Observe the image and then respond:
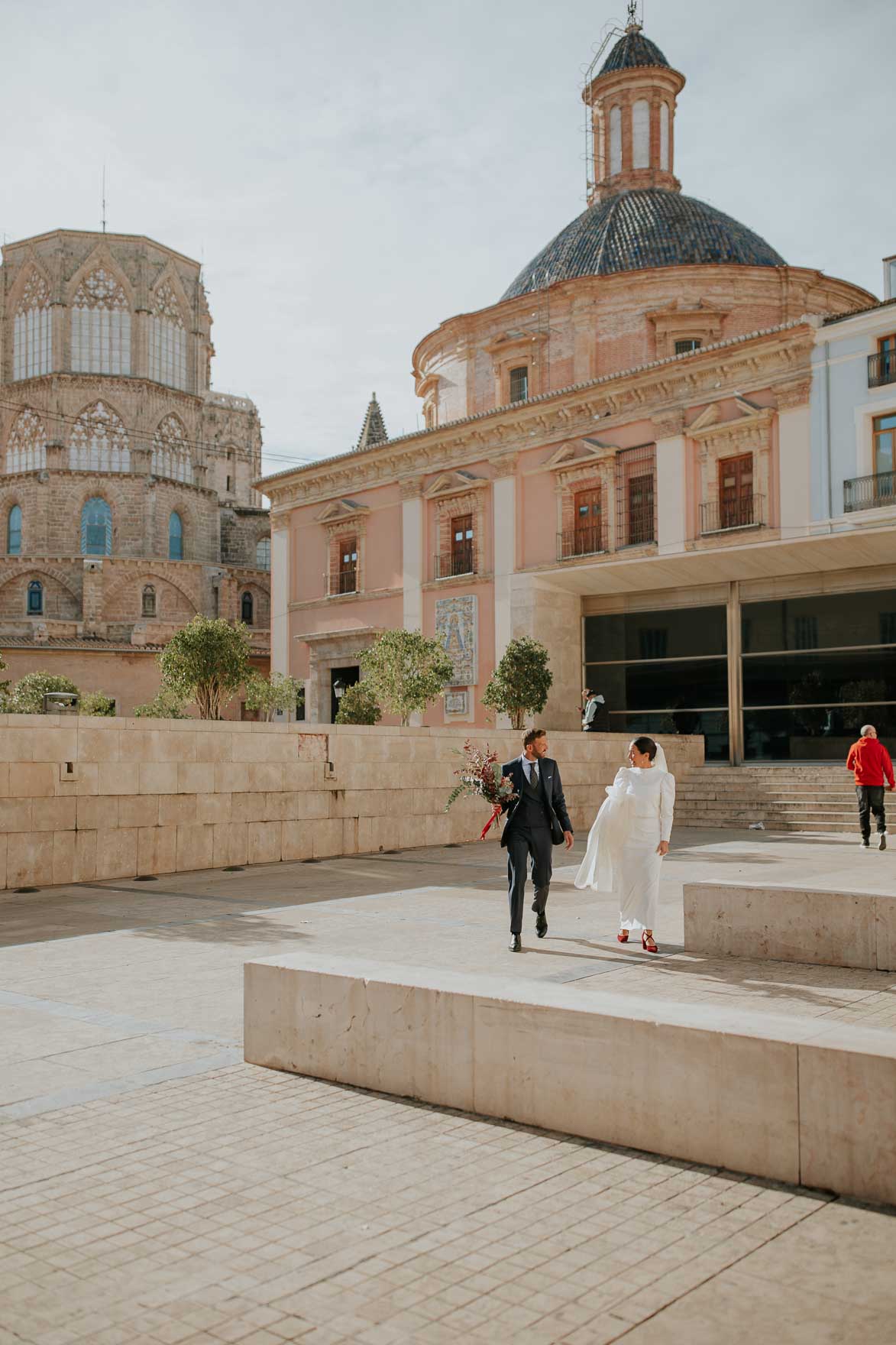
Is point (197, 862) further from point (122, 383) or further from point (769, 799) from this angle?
point (122, 383)

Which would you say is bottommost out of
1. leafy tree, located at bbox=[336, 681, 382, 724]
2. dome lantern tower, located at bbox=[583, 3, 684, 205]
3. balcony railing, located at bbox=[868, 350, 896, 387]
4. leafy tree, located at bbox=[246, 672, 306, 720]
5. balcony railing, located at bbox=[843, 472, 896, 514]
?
leafy tree, located at bbox=[336, 681, 382, 724]

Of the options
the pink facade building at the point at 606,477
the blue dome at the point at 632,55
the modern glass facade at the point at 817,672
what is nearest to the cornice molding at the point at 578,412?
the pink facade building at the point at 606,477

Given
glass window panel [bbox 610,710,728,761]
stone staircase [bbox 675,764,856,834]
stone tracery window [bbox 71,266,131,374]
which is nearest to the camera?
stone staircase [bbox 675,764,856,834]

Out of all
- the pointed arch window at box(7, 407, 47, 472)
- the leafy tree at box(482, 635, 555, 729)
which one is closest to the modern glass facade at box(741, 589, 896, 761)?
the leafy tree at box(482, 635, 555, 729)

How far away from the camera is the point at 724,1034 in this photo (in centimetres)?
396

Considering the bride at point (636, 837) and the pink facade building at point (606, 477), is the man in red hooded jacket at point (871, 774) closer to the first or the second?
the bride at point (636, 837)

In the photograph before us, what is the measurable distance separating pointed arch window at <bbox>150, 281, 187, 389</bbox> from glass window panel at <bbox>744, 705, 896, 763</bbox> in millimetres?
48234

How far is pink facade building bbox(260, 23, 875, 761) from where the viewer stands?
26484 millimetres

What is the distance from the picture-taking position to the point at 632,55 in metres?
39.0

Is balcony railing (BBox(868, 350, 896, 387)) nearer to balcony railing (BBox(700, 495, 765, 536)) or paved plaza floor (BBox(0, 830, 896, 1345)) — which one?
balcony railing (BBox(700, 495, 765, 536))

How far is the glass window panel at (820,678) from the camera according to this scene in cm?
2578

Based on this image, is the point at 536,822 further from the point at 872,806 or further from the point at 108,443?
the point at 108,443

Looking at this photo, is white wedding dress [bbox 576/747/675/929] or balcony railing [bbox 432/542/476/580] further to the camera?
balcony railing [bbox 432/542/476/580]

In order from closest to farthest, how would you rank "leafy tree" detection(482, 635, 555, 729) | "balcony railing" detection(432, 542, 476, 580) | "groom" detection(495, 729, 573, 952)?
"groom" detection(495, 729, 573, 952) → "leafy tree" detection(482, 635, 555, 729) → "balcony railing" detection(432, 542, 476, 580)
